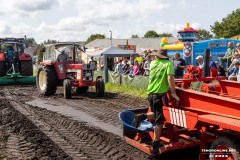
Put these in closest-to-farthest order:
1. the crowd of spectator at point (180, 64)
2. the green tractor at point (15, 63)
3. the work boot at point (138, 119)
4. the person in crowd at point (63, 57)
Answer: the work boot at point (138, 119) < the crowd of spectator at point (180, 64) < the person in crowd at point (63, 57) < the green tractor at point (15, 63)

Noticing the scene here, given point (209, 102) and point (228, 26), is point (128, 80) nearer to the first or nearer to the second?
point (209, 102)

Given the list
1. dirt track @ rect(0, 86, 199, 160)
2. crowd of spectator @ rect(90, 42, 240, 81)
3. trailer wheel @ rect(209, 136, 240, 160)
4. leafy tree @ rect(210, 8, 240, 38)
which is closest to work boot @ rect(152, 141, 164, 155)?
dirt track @ rect(0, 86, 199, 160)

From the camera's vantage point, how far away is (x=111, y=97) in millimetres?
13586

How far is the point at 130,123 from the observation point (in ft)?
22.1

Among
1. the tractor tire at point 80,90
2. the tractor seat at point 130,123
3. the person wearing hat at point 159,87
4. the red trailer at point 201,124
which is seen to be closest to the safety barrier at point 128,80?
the tractor tire at point 80,90

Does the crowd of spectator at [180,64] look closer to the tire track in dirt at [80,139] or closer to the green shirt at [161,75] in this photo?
the tire track in dirt at [80,139]

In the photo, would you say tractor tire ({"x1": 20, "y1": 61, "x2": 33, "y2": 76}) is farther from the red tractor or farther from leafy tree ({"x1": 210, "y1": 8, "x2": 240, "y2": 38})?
leafy tree ({"x1": 210, "y1": 8, "x2": 240, "y2": 38})

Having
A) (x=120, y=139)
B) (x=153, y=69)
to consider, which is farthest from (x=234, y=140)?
(x=120, y=139)

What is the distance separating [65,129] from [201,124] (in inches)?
148

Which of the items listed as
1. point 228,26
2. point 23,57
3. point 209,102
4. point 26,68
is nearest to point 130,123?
point 209,102

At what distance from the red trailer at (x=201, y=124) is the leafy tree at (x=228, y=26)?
5494 cm

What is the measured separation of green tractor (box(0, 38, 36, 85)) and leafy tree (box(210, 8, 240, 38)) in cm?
4483

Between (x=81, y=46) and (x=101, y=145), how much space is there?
8.48 m

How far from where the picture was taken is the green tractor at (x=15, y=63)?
742 inches
